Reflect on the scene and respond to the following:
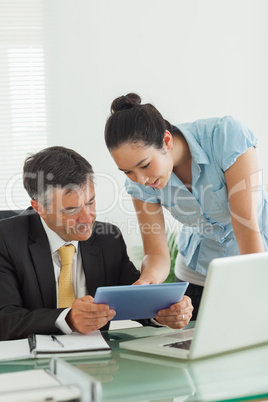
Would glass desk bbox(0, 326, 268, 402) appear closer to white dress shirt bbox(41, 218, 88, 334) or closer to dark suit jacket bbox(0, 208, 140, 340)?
dark suit jacket bbox(0, 208, 140, 340)

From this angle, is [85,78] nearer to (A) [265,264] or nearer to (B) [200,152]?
(B) [200,152]

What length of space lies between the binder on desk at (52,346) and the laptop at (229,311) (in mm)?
129

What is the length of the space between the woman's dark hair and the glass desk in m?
0.70

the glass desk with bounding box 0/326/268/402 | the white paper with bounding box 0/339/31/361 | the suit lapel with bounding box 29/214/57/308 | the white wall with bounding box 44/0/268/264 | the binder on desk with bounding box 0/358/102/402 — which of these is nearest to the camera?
the binder on desk with bounding box 0/358/102/402

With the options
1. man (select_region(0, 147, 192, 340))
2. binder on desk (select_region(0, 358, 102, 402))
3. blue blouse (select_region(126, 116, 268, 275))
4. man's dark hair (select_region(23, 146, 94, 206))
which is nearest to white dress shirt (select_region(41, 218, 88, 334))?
man (select_region(0, 147, 192, 340))

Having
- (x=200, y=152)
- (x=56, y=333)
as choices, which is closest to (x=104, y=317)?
(x=56, y=333)

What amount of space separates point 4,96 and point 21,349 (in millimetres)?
3006

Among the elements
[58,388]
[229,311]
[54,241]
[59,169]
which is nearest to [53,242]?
[54,241]

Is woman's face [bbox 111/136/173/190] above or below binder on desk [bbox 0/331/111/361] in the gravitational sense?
above

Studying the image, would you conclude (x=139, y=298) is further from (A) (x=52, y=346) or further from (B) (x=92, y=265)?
(B) (x=92, y=265)

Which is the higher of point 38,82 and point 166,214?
point 38,82

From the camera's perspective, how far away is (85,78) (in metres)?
4.25

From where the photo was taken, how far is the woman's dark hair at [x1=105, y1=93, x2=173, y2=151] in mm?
1889

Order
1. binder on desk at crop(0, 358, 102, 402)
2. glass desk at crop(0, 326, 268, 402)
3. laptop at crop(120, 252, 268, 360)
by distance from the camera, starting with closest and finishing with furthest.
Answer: binder on desk at crop(0, 358, 102, 402) < glass desk at crop(0, 326, 268, 402) < laptop at crop(120, 252, 268, 360)
